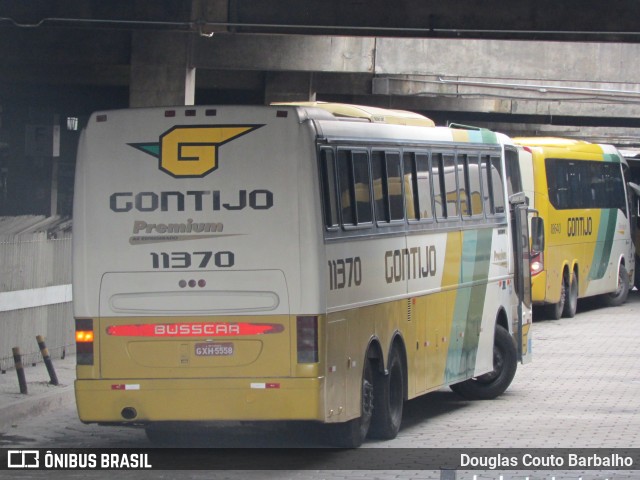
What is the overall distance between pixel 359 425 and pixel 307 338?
1.51 meters

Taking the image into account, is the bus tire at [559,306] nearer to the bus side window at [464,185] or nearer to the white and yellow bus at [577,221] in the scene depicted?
the white and yellow bus at [577,221]

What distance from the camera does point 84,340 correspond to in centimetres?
1175

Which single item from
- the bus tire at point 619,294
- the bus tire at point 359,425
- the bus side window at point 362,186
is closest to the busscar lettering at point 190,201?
the bus side window at point 362,186

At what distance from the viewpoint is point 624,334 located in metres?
26.1

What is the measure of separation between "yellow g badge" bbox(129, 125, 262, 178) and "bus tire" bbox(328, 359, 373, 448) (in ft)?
7.57

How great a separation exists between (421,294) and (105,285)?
3736 millimetres

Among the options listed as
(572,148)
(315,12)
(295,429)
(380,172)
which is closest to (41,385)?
(295,429)

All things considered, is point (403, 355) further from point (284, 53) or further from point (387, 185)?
point (284, 53)

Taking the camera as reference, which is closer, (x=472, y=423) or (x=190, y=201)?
(x=190, y=201)

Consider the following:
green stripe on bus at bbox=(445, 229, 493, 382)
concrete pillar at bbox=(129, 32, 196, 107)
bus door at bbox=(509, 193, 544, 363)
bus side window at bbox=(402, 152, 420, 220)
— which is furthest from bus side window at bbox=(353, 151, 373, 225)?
concrete pillar at bbox=(129, 32, 196, 107)

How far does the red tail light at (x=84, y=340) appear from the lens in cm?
1173

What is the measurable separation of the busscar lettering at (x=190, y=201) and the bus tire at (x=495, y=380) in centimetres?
589

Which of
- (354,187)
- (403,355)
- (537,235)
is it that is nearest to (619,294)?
(537,235)

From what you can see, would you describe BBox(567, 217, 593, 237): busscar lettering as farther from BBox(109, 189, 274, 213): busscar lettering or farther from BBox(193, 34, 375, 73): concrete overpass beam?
BBox(109, 189, 274, 213): busscar lettering
